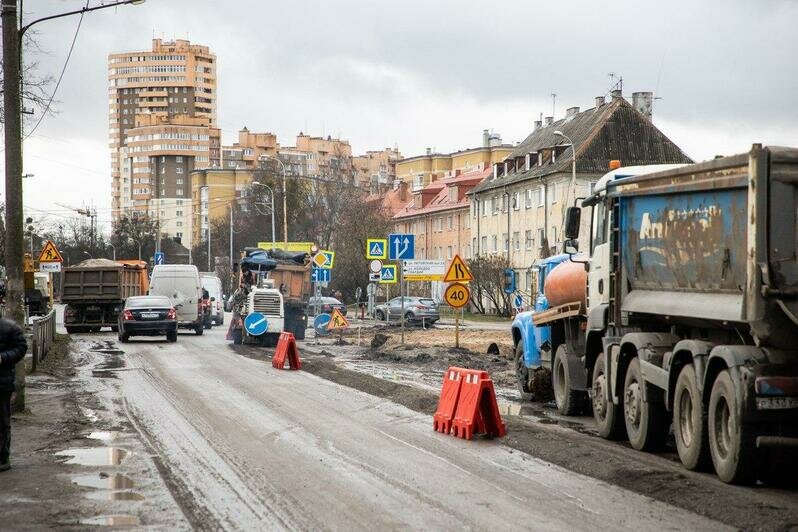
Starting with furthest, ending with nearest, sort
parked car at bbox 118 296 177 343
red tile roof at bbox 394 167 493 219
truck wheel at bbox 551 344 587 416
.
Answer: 1. red tile roof at bbox 394 167 493 219
2. parked car at bbox 118 296 177 343
3. truck wheel at bbox 551 344 587 416

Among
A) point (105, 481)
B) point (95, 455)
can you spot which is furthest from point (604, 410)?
point (105, 481)

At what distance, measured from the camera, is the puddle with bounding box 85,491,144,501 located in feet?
33.7

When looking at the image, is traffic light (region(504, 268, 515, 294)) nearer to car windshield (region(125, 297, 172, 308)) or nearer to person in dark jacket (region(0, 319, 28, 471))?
person in dark jacket (region(0, 319, 28, 471))

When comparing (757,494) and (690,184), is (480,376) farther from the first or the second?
(757,494)

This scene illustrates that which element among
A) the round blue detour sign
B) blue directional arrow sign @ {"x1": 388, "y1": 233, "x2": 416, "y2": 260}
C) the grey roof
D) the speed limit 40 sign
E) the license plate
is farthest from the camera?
the grey roof

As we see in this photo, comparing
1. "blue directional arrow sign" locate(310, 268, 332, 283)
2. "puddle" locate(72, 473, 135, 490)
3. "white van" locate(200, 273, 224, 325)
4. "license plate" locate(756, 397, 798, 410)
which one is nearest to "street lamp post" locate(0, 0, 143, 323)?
"puddle" locate(72, 473, 135, 490)

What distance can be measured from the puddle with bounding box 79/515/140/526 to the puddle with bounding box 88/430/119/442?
17.6 ft

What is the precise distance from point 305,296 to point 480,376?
30516 millimetres

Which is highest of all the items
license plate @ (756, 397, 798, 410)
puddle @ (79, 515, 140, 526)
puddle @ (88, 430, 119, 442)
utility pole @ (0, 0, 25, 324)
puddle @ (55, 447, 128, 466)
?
utility pole @ (0, 0, 25, 324)

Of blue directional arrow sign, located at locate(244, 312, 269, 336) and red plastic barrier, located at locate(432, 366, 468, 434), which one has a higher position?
red plastic barrier, located at locate(432, 366, 468, 434)

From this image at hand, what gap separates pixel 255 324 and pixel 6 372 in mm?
26749

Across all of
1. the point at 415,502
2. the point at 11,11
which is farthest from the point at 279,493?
the point at 11,11

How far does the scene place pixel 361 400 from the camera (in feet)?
66.1

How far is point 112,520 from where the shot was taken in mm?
9281
